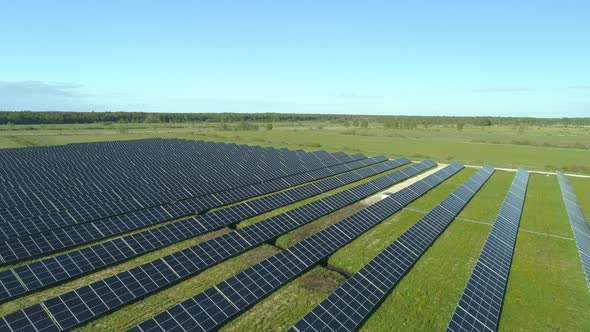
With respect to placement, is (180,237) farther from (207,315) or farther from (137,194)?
(137,194)

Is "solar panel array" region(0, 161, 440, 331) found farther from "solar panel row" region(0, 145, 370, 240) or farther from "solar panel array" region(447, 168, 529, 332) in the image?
"solar panel array" region(447, 168, 529, 332)

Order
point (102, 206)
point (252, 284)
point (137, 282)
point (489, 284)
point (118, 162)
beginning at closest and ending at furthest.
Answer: point (137, 282)
point (252, 284)
point (489, 284)
point (102, 206)
point (118, 162)

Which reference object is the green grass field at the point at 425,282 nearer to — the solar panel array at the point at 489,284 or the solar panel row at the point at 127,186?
the solar panel array at the point at 489,284

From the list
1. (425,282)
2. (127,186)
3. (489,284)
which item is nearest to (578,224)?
(489,284)

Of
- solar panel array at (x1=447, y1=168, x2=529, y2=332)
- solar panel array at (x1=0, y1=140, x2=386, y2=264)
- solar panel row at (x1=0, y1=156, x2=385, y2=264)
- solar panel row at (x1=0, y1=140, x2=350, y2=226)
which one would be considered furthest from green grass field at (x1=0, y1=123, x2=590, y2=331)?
solar panel row at (x1=0, y1=140, x2=350, y2=226)

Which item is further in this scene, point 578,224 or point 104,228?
point 578,224

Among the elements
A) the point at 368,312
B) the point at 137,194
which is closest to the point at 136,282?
the point at 368,312

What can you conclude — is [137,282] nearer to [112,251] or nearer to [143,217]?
[112,251]
